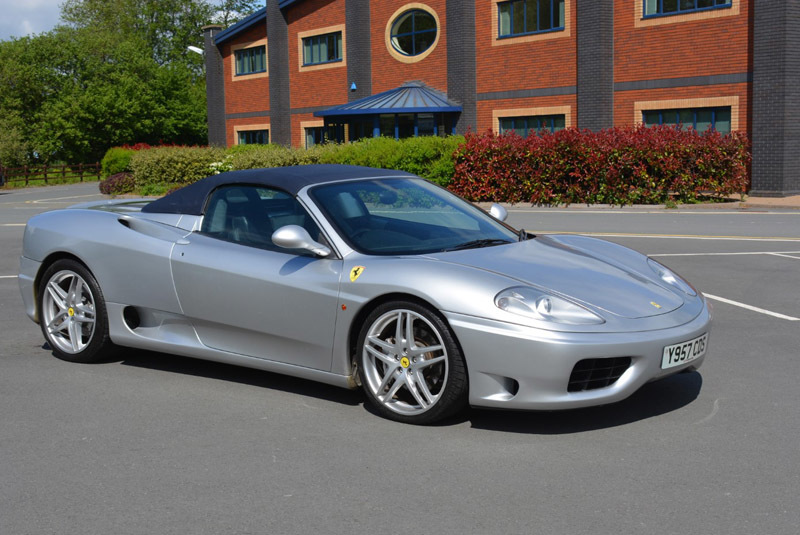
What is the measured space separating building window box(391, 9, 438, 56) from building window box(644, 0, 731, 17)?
8721 millimetres

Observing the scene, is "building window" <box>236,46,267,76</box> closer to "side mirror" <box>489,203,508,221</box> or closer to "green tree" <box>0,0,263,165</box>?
"green tree" <box>0,0,263,165</box>

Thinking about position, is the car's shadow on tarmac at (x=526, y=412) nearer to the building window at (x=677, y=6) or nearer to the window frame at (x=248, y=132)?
the building window at (x=677, y=6)

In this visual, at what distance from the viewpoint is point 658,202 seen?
73.9 ft

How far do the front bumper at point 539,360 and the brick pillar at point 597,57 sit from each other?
956 inches

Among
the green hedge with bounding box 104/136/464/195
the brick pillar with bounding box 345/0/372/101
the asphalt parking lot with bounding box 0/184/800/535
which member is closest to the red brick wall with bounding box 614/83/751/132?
the green hedge with bounding box 104/136/464/195

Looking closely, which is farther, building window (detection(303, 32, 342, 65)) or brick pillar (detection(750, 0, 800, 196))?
building window (detection(303, 32, 342, 65))

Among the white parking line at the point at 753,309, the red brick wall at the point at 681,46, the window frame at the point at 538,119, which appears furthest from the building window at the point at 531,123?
the white parking line at the point at 753,309

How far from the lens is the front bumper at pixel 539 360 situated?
4691 mm

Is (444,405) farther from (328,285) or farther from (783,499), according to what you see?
(783,499)

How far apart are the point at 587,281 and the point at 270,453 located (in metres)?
1.98

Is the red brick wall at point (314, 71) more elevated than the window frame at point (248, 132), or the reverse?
the red brick wall at point (314, 71)

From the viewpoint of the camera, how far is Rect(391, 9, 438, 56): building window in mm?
33875

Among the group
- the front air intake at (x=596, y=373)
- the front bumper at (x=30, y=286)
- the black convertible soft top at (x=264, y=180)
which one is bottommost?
the front air intake at (x=596, y=373)

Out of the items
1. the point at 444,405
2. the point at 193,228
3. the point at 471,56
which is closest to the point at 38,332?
the point at 193,228
